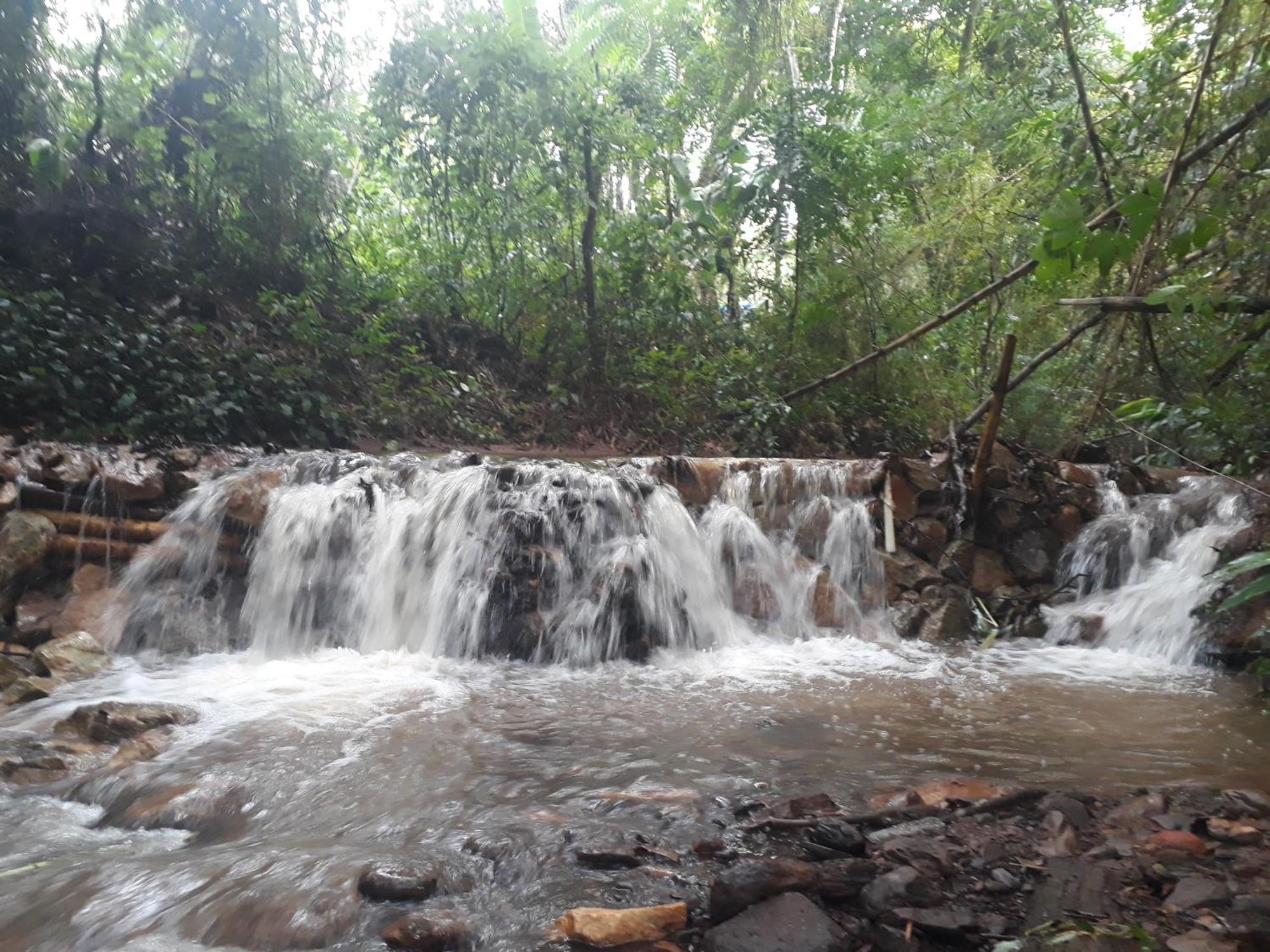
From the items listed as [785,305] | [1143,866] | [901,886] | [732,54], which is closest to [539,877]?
[901,886]

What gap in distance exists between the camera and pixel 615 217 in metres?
11.0

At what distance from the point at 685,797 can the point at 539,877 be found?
0.71m

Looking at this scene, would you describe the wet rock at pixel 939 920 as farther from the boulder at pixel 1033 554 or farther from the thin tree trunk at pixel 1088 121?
the boulder at pixel 1033 554

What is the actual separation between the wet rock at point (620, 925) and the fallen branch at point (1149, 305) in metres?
3.31

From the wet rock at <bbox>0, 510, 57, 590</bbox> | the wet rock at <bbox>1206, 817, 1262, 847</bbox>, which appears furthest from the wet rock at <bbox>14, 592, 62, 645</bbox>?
the wet rock at <bbox>1206, 817, 1262, 847</bbox>

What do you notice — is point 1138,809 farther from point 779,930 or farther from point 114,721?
point 114,721

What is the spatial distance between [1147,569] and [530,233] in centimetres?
807

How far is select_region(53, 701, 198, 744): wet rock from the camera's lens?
3.63m

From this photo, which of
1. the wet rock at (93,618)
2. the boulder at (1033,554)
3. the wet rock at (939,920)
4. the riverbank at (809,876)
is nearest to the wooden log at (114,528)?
the wet rock at (93,618)

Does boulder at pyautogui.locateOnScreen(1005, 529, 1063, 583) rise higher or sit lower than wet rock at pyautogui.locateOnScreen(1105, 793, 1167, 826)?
higher

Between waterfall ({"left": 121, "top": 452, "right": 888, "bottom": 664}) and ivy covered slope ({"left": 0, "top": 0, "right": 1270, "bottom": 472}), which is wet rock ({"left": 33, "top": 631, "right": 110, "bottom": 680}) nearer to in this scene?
waterfall ({"left": 121, "top": 452, "right": 888, "bottom": 664})

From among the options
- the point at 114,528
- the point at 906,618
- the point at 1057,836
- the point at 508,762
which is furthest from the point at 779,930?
the point at 114,528

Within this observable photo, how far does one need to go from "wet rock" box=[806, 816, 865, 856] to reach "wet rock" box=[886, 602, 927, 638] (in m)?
4.10

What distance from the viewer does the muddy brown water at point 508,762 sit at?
221cm
